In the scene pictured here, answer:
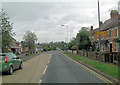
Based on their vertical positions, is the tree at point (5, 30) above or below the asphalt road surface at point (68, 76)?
above

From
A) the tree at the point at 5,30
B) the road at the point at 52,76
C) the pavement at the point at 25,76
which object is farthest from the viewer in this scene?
the tree at the point at 5,30

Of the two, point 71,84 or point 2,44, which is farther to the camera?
point 2,44

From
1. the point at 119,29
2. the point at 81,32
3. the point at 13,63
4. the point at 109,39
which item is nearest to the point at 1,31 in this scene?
the point at 13,63

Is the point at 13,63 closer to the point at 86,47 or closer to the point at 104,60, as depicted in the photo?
the point at 104,60

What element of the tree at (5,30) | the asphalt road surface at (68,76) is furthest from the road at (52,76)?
the tree at (5,30)

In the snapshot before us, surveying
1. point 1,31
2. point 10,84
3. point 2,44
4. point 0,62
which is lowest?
point 10,84

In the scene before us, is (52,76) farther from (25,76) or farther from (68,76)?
(25,76)

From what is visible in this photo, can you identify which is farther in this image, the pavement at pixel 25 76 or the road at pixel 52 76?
the pavement at pixel 25 76

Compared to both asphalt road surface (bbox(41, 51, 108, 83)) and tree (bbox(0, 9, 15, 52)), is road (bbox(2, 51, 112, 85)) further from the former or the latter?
tree (bbox(0, 9, 15, 52))

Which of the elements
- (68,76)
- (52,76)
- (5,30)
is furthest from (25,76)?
(5,30)

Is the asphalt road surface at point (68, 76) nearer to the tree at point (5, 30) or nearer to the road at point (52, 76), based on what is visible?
the road at point (52, 76)

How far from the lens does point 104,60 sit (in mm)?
19469

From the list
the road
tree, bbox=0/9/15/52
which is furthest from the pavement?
tree, bbox=0/9/15/52

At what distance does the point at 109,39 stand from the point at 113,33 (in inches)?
116
